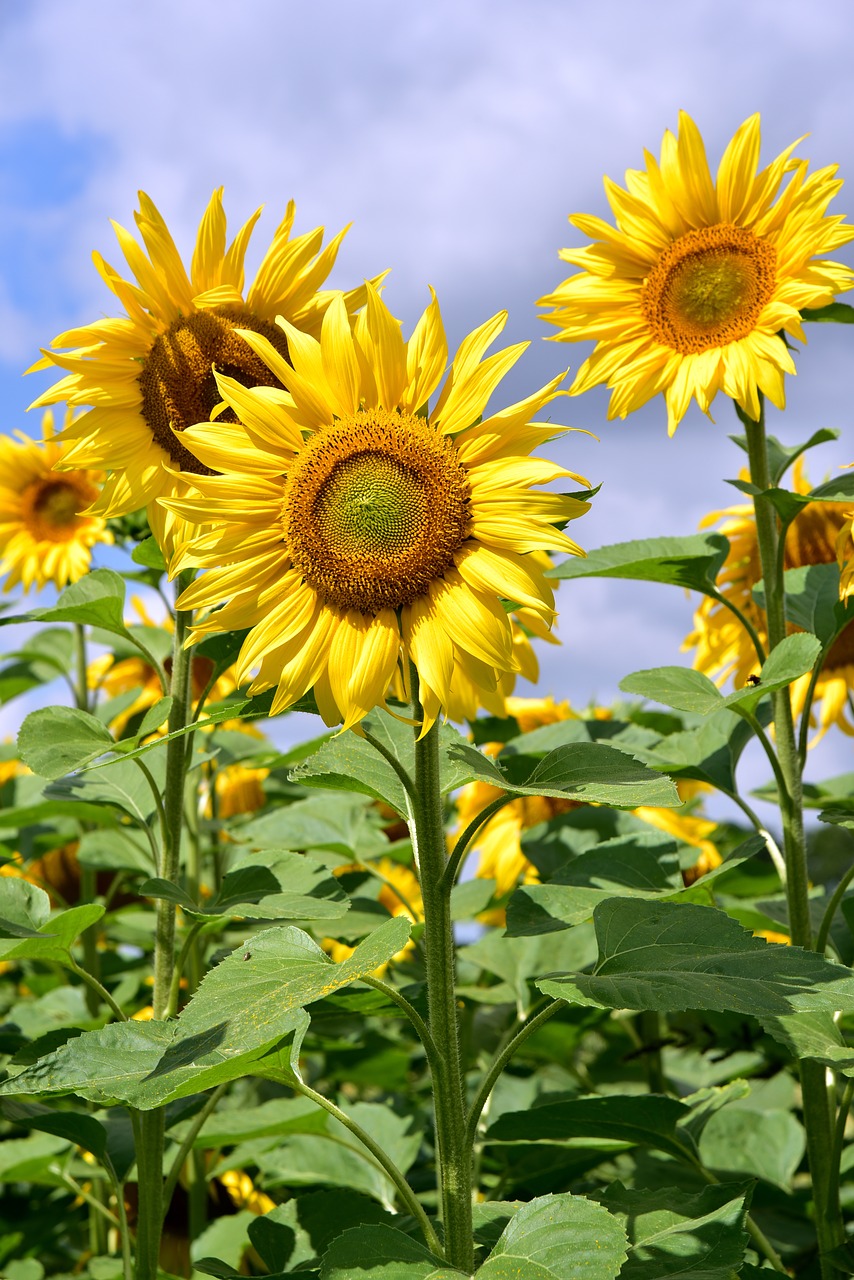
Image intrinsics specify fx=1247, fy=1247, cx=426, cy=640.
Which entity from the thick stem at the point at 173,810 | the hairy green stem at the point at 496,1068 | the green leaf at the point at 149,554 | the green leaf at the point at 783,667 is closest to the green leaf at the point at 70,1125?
the thick stem at the point at 173,810

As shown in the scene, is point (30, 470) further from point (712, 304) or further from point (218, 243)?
point (712, 304)

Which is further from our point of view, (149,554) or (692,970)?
(149,554)

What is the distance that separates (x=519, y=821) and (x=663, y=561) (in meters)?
1.58

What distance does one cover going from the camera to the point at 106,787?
8.34ft

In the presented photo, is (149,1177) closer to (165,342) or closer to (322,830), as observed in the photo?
(322,830)

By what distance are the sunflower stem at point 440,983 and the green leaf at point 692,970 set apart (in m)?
0.16

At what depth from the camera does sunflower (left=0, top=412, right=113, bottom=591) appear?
13.5 feet

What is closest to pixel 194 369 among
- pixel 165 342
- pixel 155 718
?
pixel 165 342

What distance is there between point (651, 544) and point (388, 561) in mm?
887

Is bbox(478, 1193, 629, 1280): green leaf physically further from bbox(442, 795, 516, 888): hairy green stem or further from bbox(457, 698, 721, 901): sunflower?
bbox(457, 698, 721, 901): sunflower

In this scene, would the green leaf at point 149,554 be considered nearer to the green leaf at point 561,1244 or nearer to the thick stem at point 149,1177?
the thick stem at point 149,1177

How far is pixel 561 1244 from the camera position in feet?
4.64

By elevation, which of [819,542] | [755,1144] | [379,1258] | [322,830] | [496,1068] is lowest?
[755,1144]

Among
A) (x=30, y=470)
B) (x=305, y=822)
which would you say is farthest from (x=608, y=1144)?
(x=30, y=470)
